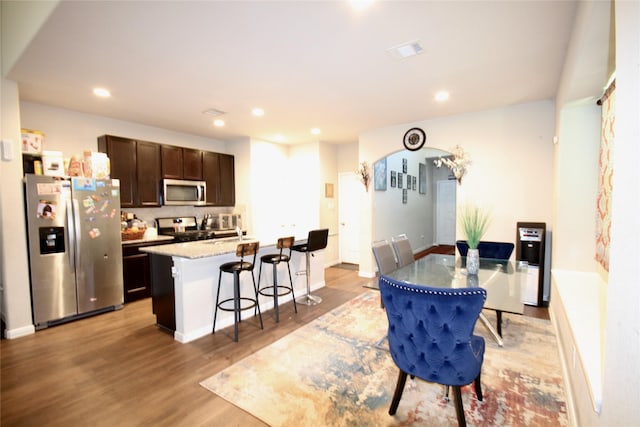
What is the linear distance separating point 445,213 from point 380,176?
13.9 ft

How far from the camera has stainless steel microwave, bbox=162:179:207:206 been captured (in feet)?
15.6

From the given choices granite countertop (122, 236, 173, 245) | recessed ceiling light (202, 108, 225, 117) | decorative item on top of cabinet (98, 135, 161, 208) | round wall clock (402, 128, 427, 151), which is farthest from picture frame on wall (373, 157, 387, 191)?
decorative item on top of cabinet (98, 135, 161, 208)

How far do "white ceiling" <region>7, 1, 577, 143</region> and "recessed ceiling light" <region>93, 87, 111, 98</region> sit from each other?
6cm

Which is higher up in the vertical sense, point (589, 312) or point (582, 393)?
point (589, 312)

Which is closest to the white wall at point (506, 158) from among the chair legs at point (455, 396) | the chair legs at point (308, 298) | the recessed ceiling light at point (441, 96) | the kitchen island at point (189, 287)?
the recessed ceiling light at point (441, 96)

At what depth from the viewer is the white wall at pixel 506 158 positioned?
383 centimetres

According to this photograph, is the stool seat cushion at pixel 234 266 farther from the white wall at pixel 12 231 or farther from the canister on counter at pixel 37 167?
the canister on counter at pixel 37 167

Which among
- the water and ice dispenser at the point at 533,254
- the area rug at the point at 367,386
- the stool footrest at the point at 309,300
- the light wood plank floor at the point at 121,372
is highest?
the water and ice dispenser at the point at 533,254

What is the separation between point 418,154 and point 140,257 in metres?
6.97

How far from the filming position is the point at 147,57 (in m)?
2.55

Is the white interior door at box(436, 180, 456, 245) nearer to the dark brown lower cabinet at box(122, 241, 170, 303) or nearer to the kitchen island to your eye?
the kitchen island

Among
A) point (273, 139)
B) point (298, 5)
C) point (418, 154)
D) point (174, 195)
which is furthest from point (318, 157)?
point (298, 5)

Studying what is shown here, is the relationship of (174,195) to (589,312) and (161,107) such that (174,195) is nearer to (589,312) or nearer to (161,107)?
(161,107)

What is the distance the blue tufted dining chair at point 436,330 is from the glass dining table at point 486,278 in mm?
468
